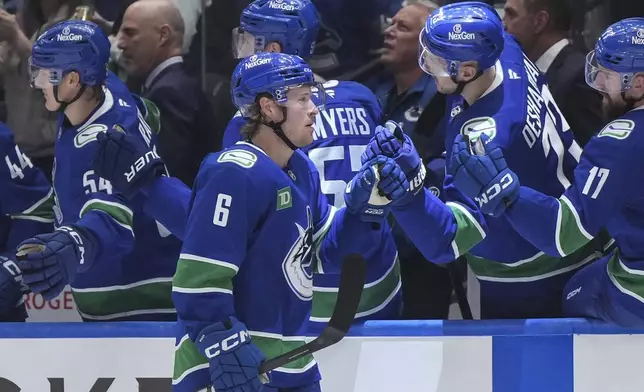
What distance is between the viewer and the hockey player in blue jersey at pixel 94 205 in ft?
11.5

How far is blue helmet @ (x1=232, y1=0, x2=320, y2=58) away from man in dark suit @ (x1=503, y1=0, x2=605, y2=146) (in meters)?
0.87

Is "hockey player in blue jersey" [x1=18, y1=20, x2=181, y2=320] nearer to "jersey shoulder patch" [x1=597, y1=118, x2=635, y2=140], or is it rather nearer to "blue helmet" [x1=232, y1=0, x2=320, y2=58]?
"blue helmet" [x1=232, y1=0, x2=320, y2=58]

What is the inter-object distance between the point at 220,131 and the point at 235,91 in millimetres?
1607

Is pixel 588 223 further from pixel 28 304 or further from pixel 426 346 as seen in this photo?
pixel 28 304

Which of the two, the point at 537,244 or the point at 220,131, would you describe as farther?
the point at 220,131

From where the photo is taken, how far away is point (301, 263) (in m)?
2.93

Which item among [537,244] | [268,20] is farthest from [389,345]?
[268,20]

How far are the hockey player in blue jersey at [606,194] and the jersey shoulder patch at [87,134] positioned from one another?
113 cm

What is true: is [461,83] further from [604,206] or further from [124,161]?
[124,161]

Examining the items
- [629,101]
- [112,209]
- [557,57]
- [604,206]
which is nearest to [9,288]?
[112,209]

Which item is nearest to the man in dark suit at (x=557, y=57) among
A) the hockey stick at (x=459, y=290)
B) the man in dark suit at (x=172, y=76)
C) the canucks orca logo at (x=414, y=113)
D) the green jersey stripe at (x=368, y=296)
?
the canucks orca logo at (x=414, y=113)

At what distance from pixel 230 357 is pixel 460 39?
1266mm

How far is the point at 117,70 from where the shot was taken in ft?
14.9

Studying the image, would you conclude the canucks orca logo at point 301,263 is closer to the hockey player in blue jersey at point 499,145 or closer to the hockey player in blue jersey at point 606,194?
the hockey player in blue jersey at point 499,145
